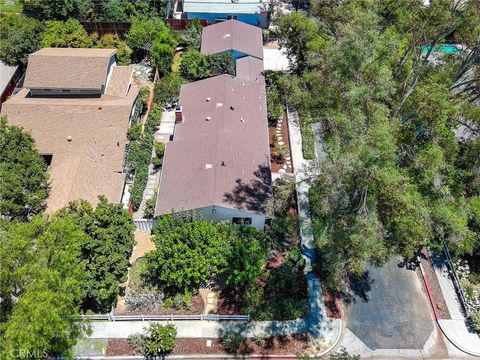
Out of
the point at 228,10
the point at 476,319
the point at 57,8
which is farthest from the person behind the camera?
the point at 228,10

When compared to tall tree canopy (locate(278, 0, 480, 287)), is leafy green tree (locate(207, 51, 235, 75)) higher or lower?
higher

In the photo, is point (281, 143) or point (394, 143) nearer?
point (394, 143)

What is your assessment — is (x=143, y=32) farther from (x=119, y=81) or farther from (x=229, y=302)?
(x=229, y=302)

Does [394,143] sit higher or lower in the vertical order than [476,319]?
higher

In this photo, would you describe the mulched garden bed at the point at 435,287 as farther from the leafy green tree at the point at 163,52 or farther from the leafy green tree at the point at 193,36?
the leafy green tree at the point at 193,36

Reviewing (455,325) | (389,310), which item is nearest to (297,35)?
(389,310)

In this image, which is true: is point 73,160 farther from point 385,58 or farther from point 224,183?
point 385,58

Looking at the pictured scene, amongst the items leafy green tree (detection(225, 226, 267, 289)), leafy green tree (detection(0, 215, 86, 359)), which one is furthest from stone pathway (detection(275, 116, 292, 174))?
leafy green tree (detection(0, 215, 86, 359))

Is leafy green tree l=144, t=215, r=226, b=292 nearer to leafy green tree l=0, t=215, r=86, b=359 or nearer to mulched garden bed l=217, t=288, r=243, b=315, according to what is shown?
mulched garden bed l=217, t=288, r=243, b=315

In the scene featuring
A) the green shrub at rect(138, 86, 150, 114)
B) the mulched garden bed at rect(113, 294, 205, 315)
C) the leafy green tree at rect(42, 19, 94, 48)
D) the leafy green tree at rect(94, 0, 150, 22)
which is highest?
the leafy green tree at rect(94, 0, 150, 22)
